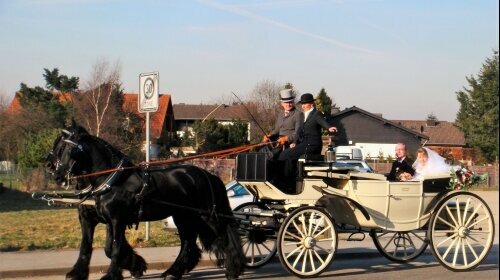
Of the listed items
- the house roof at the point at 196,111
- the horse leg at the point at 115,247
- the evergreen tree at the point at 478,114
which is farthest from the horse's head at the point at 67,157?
the house roof at the point at 196,111

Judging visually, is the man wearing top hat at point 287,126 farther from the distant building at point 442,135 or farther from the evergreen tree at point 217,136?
the distant building at point 442,135

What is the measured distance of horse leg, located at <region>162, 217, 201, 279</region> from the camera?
31.9 ft

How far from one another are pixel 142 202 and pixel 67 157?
112 cm

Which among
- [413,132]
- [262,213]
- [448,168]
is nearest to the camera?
[262,213]

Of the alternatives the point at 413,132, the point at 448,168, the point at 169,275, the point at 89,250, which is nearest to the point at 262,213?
the point at 169,275

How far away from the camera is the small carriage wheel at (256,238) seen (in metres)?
10.4

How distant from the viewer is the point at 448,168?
11.5 metres

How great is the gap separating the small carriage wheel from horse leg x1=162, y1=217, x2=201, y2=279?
72 centimetres

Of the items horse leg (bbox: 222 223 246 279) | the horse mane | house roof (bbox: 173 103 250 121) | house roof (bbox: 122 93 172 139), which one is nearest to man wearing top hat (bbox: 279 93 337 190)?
horse leg (bbox: 222 223 246 279)

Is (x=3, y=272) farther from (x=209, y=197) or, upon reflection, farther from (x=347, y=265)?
(x=347, y=265)

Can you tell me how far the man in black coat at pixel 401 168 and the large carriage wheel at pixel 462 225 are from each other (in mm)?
981

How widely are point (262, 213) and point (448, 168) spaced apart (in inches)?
131

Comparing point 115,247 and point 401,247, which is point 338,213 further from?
point 115,247

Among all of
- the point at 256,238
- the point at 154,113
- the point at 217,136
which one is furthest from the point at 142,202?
the point at 154,113
